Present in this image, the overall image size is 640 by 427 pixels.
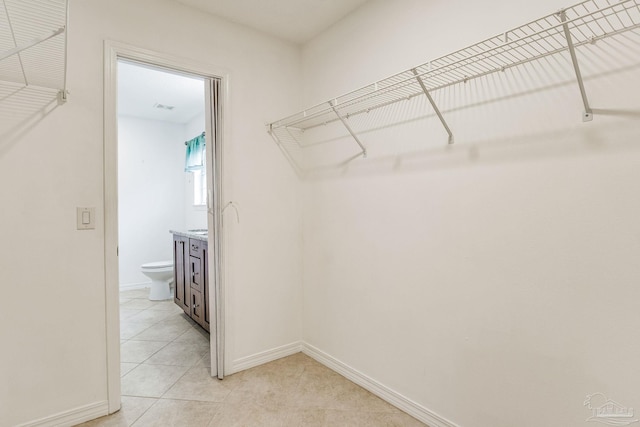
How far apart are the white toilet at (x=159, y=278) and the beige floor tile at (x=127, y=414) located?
7.27 feet

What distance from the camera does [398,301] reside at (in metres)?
1.93

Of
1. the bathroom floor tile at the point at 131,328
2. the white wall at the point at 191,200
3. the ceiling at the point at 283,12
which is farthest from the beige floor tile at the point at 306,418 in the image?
the white wall at the point at 191,200

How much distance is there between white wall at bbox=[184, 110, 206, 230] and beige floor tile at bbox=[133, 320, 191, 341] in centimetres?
166

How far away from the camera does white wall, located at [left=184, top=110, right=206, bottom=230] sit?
4.69 meters

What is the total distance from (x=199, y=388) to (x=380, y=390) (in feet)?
3.78

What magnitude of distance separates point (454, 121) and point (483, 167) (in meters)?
0.28

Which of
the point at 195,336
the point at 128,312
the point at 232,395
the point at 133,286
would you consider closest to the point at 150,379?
the point at 232,395

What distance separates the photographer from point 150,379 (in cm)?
222

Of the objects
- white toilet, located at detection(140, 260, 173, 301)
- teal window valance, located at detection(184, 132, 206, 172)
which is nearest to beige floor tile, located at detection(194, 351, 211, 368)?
white toilet, located at detection(140, 260, 173, 301)

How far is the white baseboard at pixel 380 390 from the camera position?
1737mm

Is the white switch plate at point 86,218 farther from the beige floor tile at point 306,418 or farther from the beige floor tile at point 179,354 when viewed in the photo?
the beige floor tile at point 306,418

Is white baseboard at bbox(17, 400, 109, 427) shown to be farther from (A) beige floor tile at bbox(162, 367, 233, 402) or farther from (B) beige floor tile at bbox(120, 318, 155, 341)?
(B) beige floor tile at bbox(120, 318, 155, 341)

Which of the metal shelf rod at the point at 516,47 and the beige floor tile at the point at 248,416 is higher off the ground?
the metal shelf rod at the point at 516,47

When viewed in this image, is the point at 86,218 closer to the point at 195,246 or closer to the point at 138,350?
the point at 195,246
